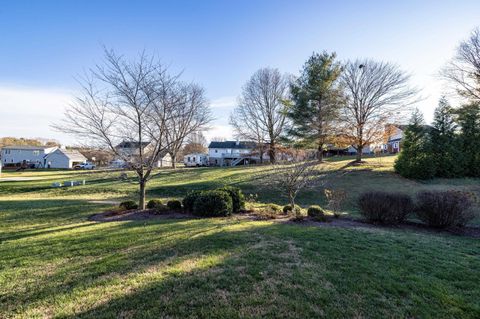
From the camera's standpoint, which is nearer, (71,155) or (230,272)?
(230,272)

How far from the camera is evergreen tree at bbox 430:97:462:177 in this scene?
18.7 meters

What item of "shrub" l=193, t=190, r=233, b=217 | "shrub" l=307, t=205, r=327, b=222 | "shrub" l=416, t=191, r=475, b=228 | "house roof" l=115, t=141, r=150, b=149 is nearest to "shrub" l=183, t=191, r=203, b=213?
"shrub" l=193, t=190, r=233, b=217

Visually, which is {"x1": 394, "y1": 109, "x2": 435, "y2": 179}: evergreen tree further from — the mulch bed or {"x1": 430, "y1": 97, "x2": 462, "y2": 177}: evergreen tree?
the mulch bed

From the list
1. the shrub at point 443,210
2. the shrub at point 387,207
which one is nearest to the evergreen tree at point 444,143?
the shrub at point 443,210

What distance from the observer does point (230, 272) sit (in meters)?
4.12

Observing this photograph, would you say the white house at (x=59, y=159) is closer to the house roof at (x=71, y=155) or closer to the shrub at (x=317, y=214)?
the house roof at (x=71, y=155)

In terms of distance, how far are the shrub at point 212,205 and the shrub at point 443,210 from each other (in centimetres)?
668

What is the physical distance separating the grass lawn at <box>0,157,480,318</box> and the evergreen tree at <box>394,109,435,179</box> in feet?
40.4

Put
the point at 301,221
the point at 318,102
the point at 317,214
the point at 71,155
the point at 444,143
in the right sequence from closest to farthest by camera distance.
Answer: the point at 301,221 → the point at 317,214 → the point at 444,143 → the point at 318,102 → the point at 71,155

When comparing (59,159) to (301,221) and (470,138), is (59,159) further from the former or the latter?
(470,138)

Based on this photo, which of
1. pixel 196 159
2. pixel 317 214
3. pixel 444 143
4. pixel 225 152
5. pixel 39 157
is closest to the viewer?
pixel 317 214

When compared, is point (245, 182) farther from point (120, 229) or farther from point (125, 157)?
point (120, 229)

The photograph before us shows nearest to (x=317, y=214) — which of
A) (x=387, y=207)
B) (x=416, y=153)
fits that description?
(x=387, y=207)

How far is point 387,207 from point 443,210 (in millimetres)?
1707
